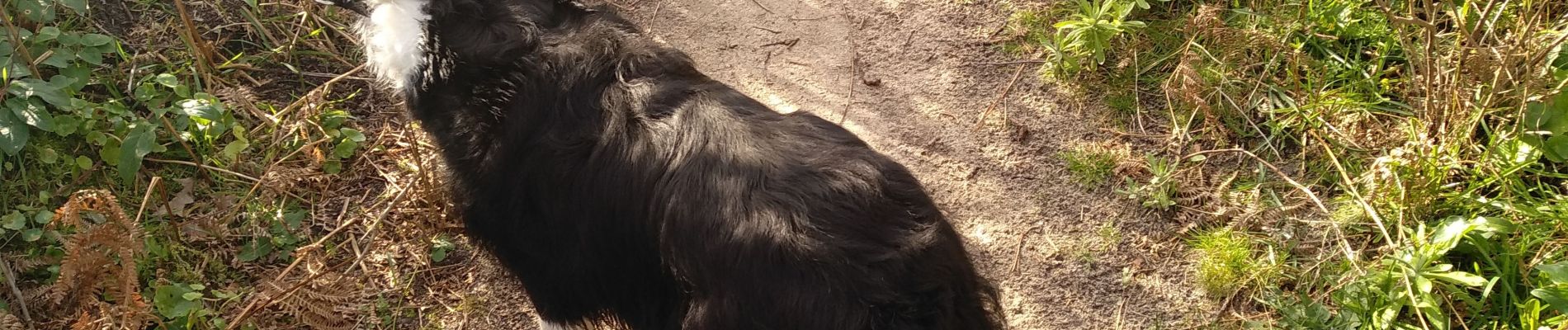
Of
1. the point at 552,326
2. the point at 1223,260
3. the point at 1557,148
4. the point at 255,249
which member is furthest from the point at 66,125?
the point at 1557,148

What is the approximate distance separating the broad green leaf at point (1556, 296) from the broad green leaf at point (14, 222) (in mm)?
4285

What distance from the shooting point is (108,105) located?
329 centimetres

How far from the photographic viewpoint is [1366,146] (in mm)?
3242

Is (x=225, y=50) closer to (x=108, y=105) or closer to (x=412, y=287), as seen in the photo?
(x=108, y=105)

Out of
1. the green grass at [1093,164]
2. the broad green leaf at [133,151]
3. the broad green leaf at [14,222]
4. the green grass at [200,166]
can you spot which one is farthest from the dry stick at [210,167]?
the green grass at [1093,164]

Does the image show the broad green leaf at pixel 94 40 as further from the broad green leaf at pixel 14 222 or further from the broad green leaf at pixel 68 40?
the broad green leaf at pixel 14 222

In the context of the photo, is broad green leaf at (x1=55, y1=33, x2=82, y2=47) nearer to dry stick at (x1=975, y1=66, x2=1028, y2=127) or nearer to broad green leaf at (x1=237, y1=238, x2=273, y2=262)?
broad green leaf at (x1=237, y1=238, x2=273, y2=262)

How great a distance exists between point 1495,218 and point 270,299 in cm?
350

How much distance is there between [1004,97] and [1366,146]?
1185mm

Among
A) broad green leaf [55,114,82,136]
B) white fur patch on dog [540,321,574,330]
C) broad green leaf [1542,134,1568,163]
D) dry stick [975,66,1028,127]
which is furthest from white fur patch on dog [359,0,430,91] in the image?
broad green leaf [1542,134,1568,163]

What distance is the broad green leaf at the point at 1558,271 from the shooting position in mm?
2506

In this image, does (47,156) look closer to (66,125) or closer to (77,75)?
(66,125)

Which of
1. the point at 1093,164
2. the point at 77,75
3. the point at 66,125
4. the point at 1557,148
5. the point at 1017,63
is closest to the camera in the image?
the point at 1557,148

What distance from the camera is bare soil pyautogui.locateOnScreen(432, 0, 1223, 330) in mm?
3104
